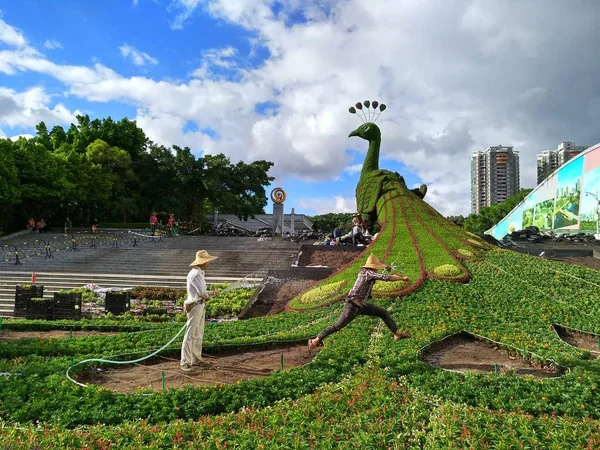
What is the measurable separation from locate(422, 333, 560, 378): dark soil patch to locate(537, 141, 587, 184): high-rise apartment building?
254ft

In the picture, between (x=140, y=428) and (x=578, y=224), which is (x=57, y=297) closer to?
(x=140, y=428)

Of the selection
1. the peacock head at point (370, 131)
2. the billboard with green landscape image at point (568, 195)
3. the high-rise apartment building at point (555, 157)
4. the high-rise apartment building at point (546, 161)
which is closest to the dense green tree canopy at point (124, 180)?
the peacock head at point (370, 131)

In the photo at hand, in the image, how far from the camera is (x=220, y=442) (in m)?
4.09

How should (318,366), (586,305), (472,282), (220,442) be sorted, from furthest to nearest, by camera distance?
(472,282) → (586,305) → (318,366) → (220,442)

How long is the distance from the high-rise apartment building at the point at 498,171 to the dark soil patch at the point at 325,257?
92640 millimetres

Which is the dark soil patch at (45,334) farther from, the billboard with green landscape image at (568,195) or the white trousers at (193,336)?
the billboard with green landscape image at (568,195)

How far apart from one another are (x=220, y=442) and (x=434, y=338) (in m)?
4.63

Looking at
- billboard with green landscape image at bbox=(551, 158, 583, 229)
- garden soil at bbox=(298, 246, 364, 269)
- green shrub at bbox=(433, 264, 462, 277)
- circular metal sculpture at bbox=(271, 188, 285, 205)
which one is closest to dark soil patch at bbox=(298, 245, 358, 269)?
garden soil at bbox=(298, 246, 364, 269)

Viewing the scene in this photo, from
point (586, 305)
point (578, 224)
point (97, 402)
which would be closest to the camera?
point (97, 402)

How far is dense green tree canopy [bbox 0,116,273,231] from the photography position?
3297cm

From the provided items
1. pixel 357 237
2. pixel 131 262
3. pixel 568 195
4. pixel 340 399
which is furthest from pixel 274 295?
pixel 568 195

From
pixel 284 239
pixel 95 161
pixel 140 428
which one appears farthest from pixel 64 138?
pixel 140 428

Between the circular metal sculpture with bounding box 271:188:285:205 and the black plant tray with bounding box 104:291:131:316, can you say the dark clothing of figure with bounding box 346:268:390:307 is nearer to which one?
the black plant tray with bounding box 104:291:131:316

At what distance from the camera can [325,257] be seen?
58.7ft
